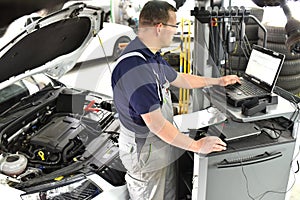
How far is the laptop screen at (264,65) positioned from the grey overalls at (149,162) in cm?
57

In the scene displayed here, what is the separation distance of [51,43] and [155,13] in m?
0.72

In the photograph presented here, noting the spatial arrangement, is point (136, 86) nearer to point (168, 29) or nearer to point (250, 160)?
point (168, 29)

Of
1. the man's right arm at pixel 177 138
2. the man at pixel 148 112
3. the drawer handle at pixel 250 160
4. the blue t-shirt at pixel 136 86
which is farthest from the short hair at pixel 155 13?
the drawer handle at pixel 250 160

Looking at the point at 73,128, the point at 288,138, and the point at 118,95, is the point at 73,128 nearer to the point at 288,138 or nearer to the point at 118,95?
the point at 118,95

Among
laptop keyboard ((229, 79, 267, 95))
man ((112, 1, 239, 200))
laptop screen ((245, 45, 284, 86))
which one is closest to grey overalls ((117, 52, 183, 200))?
man ((112, 1, 239, 200))

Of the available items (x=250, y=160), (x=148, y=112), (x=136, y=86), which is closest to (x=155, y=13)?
(x=136, y=86)

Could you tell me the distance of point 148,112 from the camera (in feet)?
5.52

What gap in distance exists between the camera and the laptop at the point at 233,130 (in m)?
1.85

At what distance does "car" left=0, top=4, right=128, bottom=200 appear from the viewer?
1.76 meters

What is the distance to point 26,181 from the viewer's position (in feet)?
5.89

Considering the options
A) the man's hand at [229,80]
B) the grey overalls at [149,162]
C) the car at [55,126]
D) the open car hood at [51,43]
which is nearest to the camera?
the open car hood at [51,43]

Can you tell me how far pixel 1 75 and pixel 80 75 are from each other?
3.29m

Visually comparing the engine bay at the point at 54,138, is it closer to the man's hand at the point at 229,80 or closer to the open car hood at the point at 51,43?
the open car hood at the point at 51,43

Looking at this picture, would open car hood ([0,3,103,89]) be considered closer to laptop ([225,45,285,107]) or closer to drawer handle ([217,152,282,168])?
laptop ([225,45,285,107])
